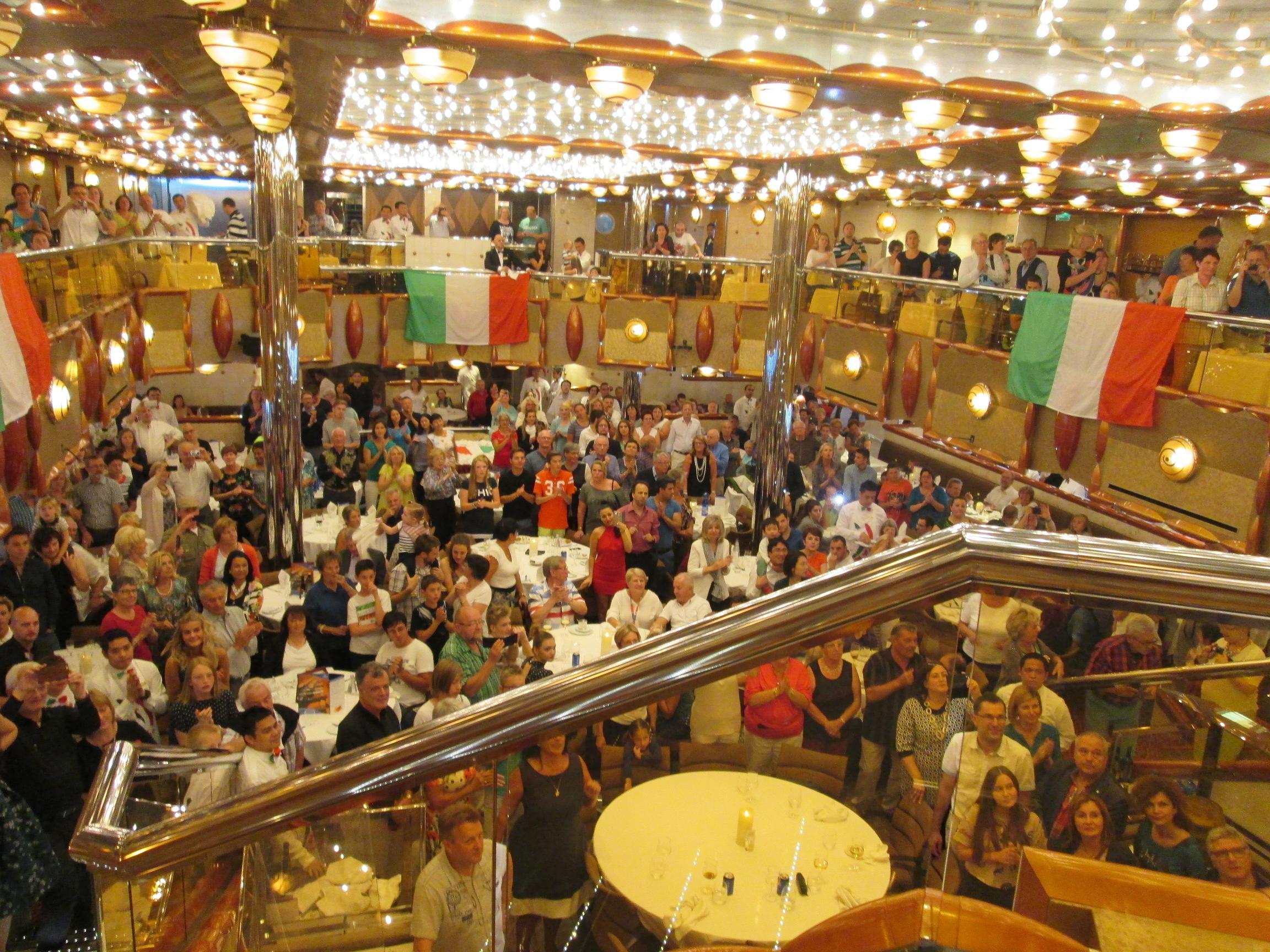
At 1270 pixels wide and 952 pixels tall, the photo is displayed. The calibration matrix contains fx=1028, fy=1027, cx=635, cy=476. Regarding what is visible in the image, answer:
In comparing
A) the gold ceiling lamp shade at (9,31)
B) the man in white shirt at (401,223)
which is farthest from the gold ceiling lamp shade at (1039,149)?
the man in white shirt at (401,223)

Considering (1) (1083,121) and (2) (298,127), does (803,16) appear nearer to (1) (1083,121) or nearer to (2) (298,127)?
(1) (1083,121)

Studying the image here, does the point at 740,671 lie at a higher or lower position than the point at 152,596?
higher

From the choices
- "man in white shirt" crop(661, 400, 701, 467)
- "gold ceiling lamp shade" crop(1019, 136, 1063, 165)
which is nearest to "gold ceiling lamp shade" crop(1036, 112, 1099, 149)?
"gold ceiling lamp shade" crop(1019, 136, 1063, 165)

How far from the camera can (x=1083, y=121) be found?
9.29 metres

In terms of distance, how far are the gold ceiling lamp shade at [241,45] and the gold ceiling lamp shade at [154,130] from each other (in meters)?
9.25

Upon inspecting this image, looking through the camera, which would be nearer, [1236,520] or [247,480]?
[1236,520]

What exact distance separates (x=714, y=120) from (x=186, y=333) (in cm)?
752

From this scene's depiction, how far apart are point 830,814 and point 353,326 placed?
46.3ft

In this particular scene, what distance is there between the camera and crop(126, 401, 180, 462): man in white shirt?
42.0ft

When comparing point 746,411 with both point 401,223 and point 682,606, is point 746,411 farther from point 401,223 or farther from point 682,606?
point 682,606

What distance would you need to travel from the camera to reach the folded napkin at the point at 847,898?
2004mm

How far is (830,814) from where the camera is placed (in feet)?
6.91

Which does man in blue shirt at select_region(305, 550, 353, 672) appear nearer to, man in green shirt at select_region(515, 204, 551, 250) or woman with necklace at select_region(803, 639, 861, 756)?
woman with necklace at select_region(803, 639, 861, 756)

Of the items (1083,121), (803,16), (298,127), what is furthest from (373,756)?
(298,127)
